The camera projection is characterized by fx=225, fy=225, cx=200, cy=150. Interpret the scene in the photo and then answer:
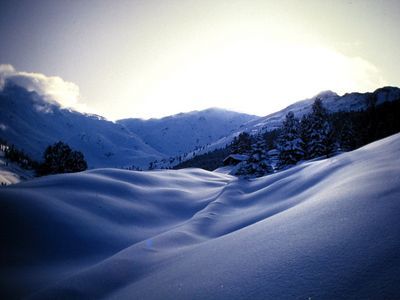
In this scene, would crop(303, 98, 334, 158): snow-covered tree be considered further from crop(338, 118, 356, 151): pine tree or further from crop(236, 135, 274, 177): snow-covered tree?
crop(338, 118, 356, 151): pine tree

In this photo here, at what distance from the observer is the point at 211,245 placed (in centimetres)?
470

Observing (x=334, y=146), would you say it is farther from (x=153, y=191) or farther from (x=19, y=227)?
(x=19, y=227)

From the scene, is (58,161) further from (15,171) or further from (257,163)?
(15,171)

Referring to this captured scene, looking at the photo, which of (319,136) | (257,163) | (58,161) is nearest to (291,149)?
(319,136)

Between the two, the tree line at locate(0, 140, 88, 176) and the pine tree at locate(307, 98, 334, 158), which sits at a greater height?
the tree line at locate(0, 140, 88, 176)

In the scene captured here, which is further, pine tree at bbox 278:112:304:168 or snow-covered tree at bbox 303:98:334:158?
pine tree at bbox 278:112:304:168

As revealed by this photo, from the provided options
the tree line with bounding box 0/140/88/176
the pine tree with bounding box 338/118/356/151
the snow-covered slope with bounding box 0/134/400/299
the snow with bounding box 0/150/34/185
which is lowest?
the snow-covered slope with bounding box 0/134/400/299

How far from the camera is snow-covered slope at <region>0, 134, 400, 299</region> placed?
2.17m

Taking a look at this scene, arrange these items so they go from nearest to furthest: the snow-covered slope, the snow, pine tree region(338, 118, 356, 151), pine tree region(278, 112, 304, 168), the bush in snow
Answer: the snow-covered slope → pine tree region(278, 112, 304, 168) → the bush in snow → pine tree region(338, 118, 356, 151) → the snow

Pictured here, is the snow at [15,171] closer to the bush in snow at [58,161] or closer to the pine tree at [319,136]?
the bush in snow at [58,161]

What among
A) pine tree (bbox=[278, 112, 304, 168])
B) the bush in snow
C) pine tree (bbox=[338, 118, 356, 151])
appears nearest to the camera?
pine tree (bbox=[278, 112, 304, 168])

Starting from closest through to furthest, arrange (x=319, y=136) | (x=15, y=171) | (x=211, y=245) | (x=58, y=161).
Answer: (x=211, y=245), (x=319, y=136), (x=58, y=161), (x=15, y=171)

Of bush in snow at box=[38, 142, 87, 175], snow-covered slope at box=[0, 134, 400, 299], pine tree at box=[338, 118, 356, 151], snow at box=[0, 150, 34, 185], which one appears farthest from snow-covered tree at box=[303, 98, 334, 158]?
snow at box=[0, 150, 34, 185]

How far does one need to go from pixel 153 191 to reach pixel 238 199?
14.5ft
